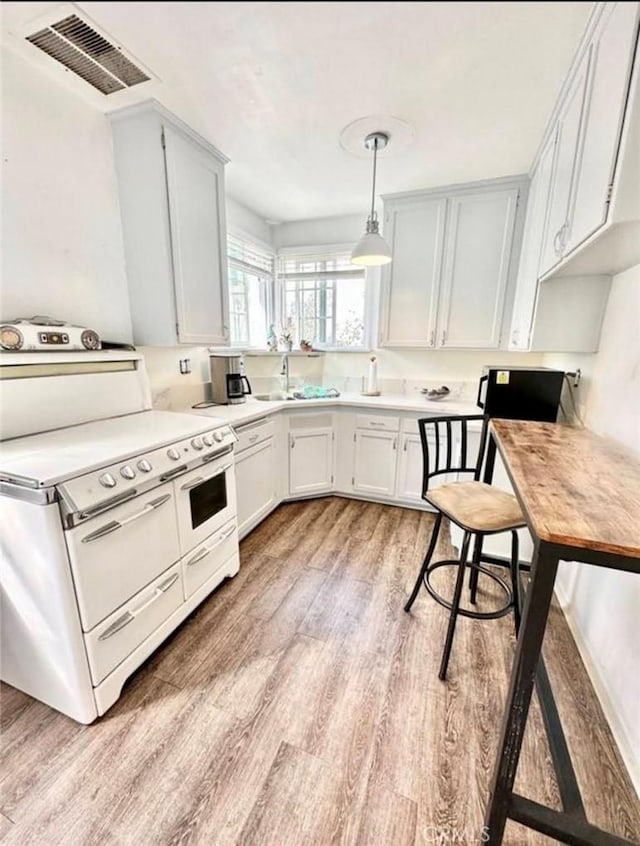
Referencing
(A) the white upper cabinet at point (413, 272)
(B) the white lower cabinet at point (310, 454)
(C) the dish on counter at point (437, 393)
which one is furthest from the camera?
(C) the dish on counter at point (437, 393)

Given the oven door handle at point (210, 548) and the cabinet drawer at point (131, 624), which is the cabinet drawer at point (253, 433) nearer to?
the oven door handle at point (210, 548)

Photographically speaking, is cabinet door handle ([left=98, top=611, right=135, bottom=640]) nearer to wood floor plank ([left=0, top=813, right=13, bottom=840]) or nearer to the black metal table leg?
wood floor plank ([left=0, top=813, right=13, bottom=840])

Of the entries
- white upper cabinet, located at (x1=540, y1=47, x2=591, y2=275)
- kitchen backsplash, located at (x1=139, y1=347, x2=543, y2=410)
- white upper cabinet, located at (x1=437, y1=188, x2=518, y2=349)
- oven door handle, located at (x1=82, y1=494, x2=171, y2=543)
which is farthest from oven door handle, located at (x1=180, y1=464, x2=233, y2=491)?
white upper cabinet, located at (x1=437, y1=188, x2=518, y2=349)

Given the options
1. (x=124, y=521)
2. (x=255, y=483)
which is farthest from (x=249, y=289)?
(x=124, y=521)

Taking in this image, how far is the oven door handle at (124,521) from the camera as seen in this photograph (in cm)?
126

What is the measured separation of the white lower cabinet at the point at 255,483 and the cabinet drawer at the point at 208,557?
1.12 feet

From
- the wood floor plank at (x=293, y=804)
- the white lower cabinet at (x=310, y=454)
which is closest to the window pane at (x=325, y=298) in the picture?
the white lower cabinet at (x=310, y=454)

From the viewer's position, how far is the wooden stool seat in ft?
4.80

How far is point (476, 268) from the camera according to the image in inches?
109

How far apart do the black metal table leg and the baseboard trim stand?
0.53 metres

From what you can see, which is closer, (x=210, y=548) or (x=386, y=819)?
(x=386, y=819)

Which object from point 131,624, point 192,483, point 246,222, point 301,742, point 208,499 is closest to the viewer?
point 301,742

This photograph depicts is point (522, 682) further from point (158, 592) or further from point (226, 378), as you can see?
point (226, 378)

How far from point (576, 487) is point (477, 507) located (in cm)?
50
